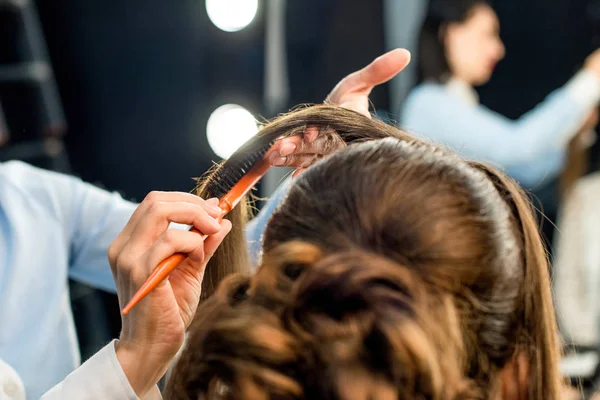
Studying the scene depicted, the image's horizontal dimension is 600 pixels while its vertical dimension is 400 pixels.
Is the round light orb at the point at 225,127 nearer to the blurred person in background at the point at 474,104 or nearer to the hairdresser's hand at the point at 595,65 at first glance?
the blurred person in background at the point at 474,104

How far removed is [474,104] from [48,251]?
124 cm

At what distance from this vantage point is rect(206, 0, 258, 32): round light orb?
1676 mm

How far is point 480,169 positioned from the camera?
1.98ft

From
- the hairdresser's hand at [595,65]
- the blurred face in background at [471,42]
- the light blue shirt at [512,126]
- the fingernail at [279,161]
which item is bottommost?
the light blue shirt at [512,126]

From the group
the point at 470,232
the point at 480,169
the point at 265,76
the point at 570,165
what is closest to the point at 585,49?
the point at 570,165

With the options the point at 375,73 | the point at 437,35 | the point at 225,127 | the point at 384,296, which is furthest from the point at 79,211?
the point at 437,35

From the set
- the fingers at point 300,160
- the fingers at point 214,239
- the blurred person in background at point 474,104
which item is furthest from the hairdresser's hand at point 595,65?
the fingers at point 214,239

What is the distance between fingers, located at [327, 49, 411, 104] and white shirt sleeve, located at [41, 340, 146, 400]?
377mm

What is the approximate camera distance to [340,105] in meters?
0.74

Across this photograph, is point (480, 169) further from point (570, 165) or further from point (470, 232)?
point (570, 165)

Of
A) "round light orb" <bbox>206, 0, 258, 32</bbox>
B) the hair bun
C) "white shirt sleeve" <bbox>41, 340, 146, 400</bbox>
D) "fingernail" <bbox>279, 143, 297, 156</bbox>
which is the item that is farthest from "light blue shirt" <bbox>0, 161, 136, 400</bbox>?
"round light orb" <bbox>206, 0, 258, 32</bbox>

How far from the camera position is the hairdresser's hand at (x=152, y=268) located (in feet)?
1.81

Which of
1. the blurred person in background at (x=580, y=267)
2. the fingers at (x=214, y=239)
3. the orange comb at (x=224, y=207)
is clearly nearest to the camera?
the orange comb at (x=224, y=207)

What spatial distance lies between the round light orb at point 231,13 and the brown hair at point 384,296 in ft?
4.00
